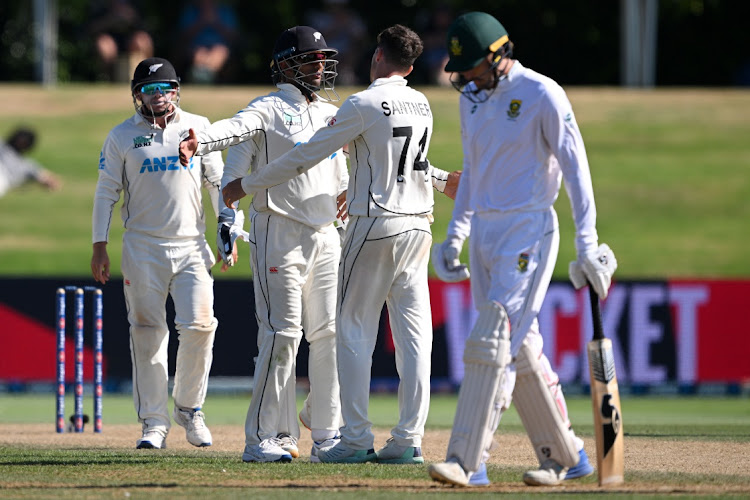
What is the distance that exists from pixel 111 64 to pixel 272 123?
1252 cm

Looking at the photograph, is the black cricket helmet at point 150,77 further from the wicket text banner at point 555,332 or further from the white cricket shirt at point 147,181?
the wicket text banner at point 555,332

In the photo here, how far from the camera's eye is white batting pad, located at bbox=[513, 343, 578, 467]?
509 cm

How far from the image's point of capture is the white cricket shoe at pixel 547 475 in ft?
16.8

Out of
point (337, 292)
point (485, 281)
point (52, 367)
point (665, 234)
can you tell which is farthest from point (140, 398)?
point (665, 234)

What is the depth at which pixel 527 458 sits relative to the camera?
21.1 ft

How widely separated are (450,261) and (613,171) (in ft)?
39.9

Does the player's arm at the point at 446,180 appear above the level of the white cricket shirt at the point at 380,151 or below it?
below

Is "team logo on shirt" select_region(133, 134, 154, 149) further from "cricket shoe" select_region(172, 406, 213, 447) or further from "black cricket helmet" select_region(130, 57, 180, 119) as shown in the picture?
"cricket shoe" select_region(172, 406, 213, 447)

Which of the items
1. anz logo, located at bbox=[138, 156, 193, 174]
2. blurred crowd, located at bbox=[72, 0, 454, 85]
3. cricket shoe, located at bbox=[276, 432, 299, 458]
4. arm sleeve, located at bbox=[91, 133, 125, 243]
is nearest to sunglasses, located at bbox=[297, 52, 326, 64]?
anz logo, located at bbox=[138, 156, 193, 174]

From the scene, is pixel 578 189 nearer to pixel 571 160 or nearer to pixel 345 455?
pixel 571 160

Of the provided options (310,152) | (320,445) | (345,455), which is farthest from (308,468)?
(310,152)

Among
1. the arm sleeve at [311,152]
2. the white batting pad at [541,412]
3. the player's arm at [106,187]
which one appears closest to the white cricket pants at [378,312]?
the arm sleeve at [311,152]

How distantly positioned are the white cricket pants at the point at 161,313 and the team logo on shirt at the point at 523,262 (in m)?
2.50

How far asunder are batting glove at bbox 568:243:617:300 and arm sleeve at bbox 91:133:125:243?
9.71 feet
